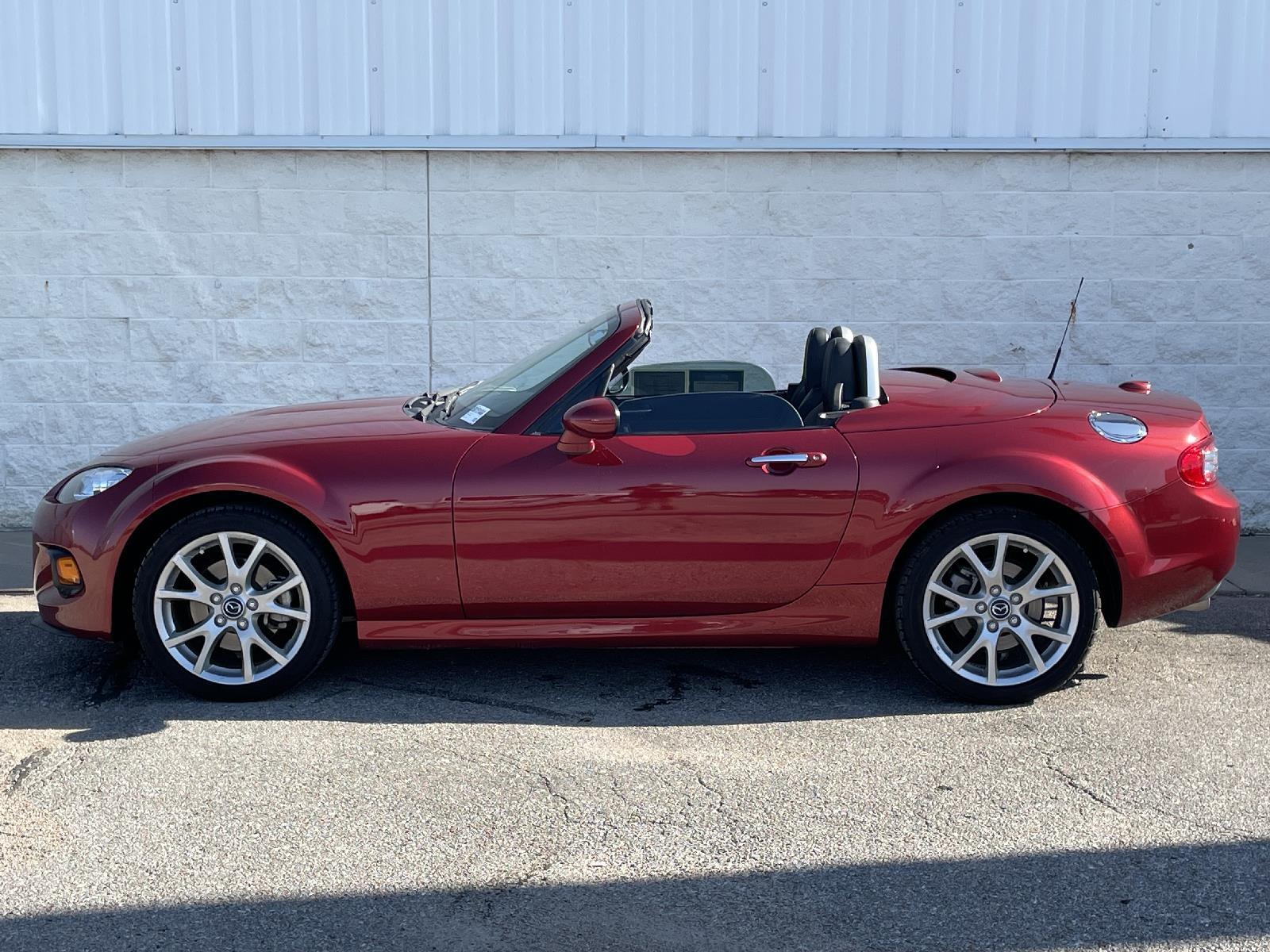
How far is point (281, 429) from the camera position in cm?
543

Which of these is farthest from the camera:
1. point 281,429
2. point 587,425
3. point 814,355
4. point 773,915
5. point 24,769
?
point 814,355

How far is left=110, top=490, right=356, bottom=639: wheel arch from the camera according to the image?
513 centimetres

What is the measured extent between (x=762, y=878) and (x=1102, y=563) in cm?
222

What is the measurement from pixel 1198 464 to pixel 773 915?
2743 millimetres

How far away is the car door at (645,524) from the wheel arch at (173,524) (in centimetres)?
46

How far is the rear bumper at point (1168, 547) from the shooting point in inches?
201

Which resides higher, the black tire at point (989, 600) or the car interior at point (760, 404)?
the car interior at point (760, 404)

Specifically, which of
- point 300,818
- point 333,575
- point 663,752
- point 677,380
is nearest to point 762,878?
point 663,752

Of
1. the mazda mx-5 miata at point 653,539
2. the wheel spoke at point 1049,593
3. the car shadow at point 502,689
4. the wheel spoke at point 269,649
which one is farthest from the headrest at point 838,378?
the wheel spoke at point 269,649

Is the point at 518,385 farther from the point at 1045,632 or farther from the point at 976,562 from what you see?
the point at 1045,632

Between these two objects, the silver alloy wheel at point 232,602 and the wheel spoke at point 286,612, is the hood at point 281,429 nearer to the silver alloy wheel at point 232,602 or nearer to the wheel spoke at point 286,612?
the silver alloy wheel at point 232,602

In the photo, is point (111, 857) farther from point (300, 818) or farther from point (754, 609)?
point (754, 609)

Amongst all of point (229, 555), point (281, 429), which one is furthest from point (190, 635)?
point (281, 429)

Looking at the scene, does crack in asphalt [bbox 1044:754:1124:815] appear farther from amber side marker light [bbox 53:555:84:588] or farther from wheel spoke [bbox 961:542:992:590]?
amber side marker light [bbox 53:555:84:588]
